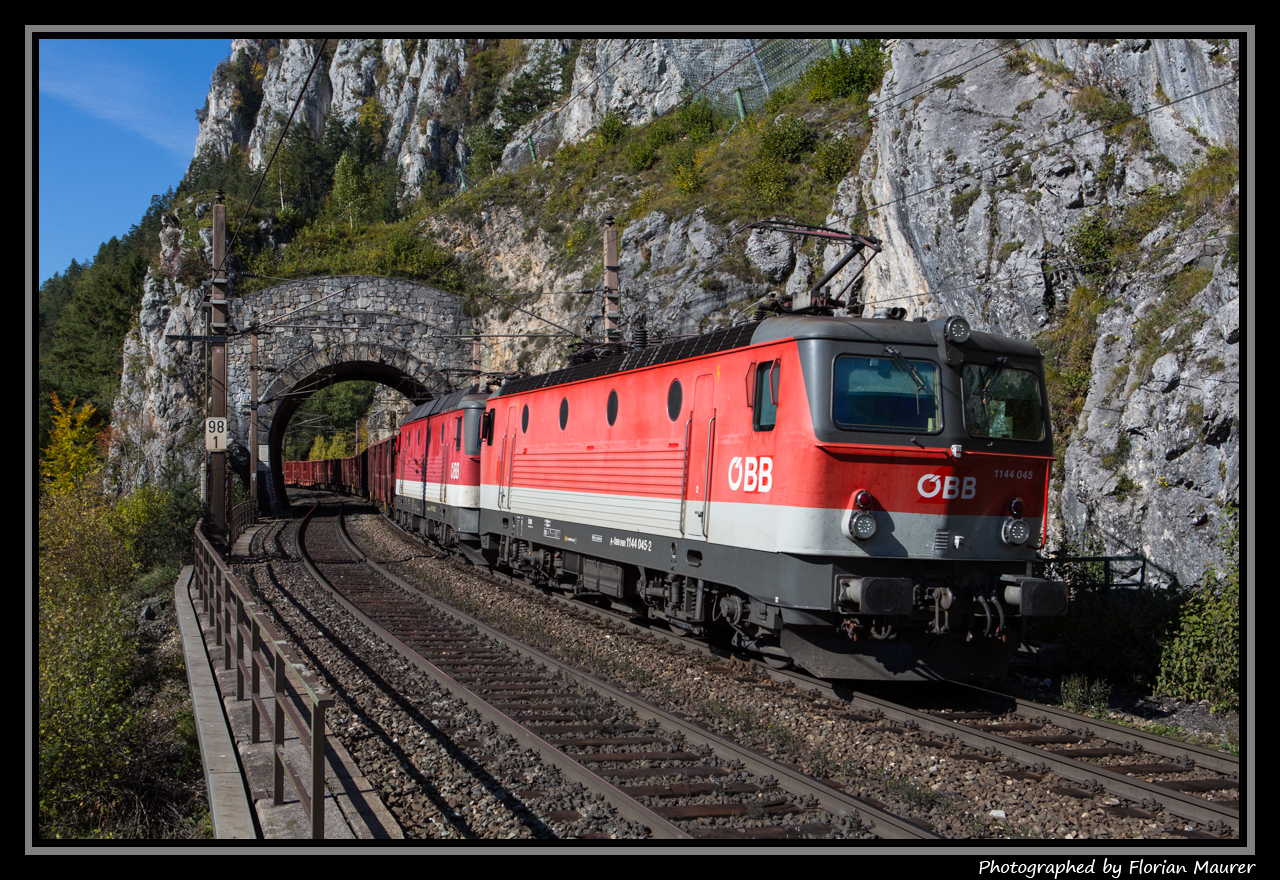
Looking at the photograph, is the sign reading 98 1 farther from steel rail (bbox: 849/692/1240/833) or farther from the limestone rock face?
steel rail (bbox: 849/692/1240/833)

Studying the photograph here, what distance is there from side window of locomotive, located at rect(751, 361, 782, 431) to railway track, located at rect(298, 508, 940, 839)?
9.63ft

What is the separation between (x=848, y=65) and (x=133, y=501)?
2977 centimetres

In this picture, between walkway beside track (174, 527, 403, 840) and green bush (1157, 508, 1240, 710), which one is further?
green bush (1157, 508, 1240, 710)

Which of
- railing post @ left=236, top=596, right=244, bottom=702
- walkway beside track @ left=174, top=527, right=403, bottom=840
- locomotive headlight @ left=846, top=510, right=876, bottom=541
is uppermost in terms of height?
locomotive headlight @ left=846, top=510, right=876, bottom=541

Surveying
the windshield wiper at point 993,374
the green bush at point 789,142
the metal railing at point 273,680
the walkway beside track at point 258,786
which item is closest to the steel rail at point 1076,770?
the windshield wiper at point 993,374

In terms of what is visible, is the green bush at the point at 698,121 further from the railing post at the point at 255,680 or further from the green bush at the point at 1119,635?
the railing post at the point at 255,680

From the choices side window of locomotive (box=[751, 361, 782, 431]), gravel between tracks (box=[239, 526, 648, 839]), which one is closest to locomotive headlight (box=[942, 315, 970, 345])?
side window of locomotive (box=[751, 361, 782, 431])

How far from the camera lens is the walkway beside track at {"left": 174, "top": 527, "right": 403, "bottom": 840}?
5.23 meters

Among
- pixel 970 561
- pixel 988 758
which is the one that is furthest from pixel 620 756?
pixel 970 561

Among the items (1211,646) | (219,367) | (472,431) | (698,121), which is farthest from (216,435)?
(698,121)

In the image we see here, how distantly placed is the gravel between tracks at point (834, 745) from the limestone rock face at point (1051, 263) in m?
4.90

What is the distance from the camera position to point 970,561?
26.0ft

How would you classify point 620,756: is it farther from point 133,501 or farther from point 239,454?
point 239,454

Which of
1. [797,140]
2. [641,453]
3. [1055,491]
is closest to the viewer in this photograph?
[641,453]
